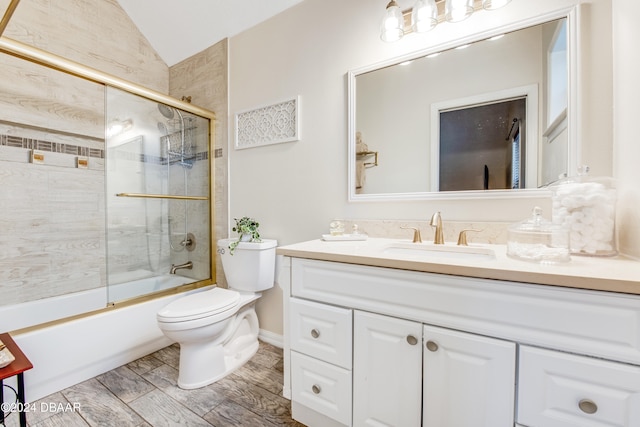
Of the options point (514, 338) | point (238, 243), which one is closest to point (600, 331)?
point (514, 338)

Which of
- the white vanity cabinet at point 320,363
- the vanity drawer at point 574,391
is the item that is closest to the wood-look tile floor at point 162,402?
the white vanity cabinet at point 320,363

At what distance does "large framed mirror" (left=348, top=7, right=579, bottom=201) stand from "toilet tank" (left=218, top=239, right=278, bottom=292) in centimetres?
71

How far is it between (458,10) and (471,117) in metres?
0.49

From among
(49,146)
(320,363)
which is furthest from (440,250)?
(49,146)

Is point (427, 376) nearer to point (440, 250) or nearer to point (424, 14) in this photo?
point (440, 250)

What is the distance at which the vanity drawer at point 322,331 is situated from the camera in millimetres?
1040

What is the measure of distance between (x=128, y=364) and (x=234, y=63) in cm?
227

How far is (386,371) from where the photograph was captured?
0.95 m

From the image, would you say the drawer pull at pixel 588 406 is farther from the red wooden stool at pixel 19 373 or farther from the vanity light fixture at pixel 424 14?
the red wooden stool at pixel 19 373

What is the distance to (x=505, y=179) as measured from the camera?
1226 millimetres

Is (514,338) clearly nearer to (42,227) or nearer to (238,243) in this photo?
Result: (238,243)

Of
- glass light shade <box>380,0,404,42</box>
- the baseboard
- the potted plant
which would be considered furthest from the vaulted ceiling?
the baseboard

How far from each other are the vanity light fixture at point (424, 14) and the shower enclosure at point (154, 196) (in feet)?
5.29

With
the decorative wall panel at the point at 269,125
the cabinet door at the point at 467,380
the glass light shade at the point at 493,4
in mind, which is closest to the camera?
the cabinet door at the point at 467,380
